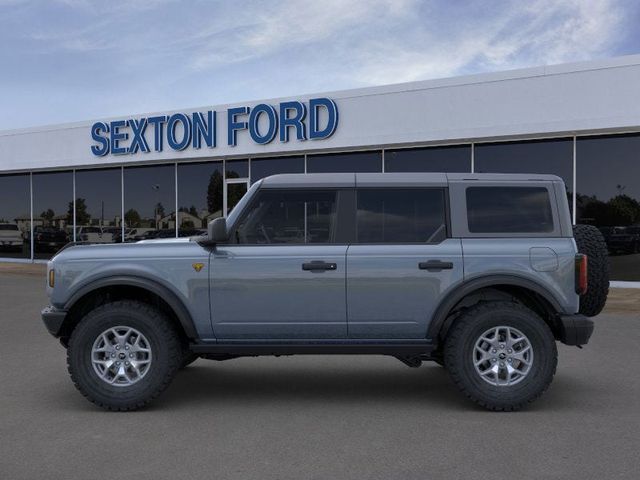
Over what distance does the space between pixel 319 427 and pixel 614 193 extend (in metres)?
11.8

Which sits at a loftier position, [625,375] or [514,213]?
[514,213]

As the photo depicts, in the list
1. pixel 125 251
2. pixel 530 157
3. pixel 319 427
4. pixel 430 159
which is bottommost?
pixel 319 427

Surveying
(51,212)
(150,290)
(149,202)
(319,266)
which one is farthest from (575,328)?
(51,212)

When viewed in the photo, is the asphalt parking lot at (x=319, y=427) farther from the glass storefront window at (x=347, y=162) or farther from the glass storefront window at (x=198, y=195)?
the glass storefront window at (x=198, y=195)

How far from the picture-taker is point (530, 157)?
15.3 m

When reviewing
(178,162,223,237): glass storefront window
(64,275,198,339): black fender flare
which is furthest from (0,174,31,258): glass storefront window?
(64,275,198,339): black fender flare

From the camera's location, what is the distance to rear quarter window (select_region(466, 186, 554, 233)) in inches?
218

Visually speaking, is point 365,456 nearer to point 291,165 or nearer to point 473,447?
point 473,447

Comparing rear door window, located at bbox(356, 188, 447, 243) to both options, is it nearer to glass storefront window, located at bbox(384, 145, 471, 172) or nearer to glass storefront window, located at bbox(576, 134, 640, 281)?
glass storefront window, located at bbox(576, 134, 640, 281)

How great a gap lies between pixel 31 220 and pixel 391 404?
21.5m

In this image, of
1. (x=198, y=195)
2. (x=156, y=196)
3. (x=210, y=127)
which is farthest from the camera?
(x=156, y=196)

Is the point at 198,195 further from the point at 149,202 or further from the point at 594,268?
the point at 594,268

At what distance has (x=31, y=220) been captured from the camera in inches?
951

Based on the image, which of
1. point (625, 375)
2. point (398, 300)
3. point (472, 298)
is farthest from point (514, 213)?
point (625, 375)
